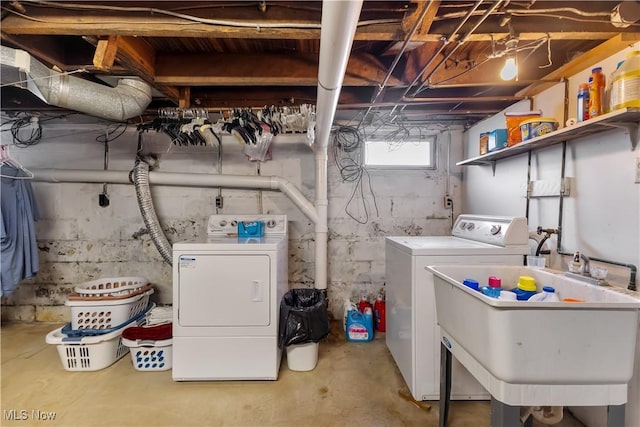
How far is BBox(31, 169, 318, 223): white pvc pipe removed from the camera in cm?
274

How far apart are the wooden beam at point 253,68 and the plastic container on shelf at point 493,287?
137cm

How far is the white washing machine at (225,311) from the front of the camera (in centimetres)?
197

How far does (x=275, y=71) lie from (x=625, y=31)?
186 cm

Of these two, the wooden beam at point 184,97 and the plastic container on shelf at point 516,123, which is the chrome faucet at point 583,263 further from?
the wooden beam at point 184,97

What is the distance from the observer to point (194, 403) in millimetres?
1810

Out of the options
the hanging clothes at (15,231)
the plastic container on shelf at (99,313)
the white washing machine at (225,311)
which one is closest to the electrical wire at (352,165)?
the white washing machine at (225,311)

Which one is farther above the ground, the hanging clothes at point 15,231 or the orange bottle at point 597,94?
the orange bottle at point 597,94

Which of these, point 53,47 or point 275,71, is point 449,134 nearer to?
point 275,71

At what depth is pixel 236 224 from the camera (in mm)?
2590

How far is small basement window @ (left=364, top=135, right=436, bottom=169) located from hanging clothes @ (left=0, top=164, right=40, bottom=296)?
3.11 meters

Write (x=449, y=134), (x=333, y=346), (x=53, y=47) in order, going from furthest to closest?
(x=449, y=134) < (x=333, y=346) < (x=53, y=47)

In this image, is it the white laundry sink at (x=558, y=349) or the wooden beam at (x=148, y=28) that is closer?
the white laundry sink at (x=558, y=349)

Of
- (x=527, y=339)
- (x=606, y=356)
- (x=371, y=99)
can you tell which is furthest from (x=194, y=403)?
(x=371, y=99)

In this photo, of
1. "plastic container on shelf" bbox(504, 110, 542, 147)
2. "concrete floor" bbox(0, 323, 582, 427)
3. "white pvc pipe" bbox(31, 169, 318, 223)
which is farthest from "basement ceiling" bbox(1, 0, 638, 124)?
"concrete floor" bbox(0, 323, 582, 427)
